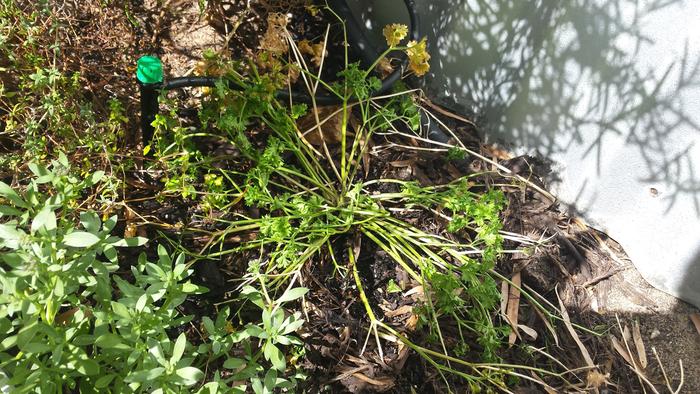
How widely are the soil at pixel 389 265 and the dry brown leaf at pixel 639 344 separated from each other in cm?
2

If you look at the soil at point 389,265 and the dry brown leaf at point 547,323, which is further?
the dry brown leaf at point 547,323

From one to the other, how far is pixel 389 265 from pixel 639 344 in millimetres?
1052

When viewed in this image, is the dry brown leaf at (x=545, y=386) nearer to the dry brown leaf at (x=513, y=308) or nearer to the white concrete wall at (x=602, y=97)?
the dry brown leaf at (x=513, y=308)

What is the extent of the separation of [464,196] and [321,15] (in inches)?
48.9

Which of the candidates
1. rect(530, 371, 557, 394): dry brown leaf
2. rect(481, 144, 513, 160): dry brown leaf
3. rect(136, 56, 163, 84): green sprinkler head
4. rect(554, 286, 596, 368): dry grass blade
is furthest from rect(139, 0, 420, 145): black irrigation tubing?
rect(530, 371, 557, 394): dry brown leaf

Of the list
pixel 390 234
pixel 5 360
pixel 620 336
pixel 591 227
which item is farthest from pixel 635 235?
pixel 5 360

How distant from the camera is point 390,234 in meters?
2.19

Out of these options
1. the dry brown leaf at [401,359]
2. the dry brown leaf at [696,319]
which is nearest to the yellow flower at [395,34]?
the dry brown leaf at [401,359]

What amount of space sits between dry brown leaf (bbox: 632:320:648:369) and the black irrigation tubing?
1417 mm

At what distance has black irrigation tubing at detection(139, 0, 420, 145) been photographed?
81.4 inches

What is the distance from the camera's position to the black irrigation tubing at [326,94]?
81.4 inches

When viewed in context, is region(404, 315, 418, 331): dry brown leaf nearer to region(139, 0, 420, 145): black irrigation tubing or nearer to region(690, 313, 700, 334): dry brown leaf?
region(139, 0, 420, 145): black irrigation tubing

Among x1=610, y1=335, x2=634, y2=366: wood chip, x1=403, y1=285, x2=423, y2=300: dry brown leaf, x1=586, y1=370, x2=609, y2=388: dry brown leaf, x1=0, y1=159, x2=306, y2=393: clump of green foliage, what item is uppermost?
x1=0, y1=159, x2=306, y2=393: clump of green foliage

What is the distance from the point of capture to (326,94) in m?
2.51
